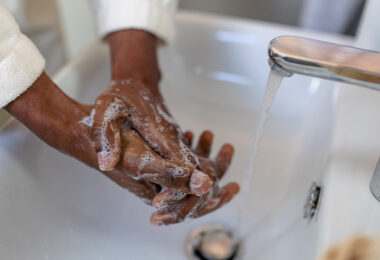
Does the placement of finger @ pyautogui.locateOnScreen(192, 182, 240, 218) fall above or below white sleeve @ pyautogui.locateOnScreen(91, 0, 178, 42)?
below

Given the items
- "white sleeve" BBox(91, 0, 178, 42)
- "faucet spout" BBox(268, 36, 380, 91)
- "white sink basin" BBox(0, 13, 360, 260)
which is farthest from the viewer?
"white sleeve" BBox(91, 0, 178, 42)

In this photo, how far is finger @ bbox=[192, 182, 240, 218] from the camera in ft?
1.37

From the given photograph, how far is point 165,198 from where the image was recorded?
0.36m

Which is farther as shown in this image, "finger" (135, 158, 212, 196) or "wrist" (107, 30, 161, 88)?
"wrist" (107, 30, 161, 88)

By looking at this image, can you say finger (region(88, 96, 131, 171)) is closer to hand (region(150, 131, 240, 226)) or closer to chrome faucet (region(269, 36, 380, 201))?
hand (region(150, 131, 240, 226))

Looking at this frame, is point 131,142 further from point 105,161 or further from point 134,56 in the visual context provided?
point 134,56

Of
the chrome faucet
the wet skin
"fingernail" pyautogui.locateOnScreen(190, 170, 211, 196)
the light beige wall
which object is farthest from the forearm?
the light beige wall

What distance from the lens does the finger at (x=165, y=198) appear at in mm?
357

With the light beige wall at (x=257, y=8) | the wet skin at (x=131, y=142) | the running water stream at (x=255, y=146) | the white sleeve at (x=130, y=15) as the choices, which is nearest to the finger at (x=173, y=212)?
the wet skin at (x=131, y=142)

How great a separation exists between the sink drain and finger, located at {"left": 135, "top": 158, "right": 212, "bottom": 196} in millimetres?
165

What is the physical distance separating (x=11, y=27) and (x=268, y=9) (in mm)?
791

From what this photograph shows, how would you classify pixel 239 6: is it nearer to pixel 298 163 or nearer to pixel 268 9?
pixel 268 9

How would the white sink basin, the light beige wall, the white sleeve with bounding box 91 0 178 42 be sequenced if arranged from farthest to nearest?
the light beige wall → the white sleeve with bounding box 91 0 178 42 → the white sink basin

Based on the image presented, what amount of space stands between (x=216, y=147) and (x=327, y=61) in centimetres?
32
